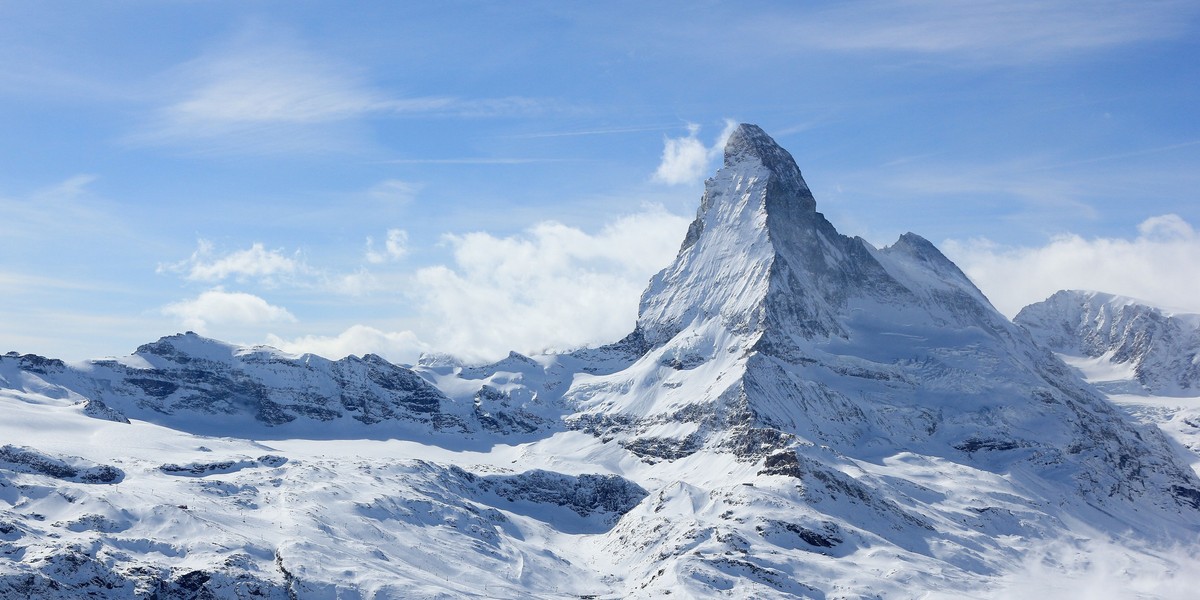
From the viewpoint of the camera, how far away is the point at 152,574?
653 feet

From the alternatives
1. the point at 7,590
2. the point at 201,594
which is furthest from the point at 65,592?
the point at 201,594

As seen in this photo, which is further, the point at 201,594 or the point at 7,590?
the point at 201,594

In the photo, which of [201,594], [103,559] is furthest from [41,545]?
[201,594]

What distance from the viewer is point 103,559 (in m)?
199

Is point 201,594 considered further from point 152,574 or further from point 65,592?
point 65,592

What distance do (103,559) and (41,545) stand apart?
1045cm

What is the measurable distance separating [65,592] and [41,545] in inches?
520

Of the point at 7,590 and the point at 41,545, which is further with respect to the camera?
the point at 41,545

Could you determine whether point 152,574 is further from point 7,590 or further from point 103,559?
point 7,590

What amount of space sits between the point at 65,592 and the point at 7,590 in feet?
29.4

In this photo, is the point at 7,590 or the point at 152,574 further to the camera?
the point at 152,574

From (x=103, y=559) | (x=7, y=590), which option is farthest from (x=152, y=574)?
(x=7, y=590)

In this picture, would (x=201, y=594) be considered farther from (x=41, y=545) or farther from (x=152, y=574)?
(x=41, y=545)

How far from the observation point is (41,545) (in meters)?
197
